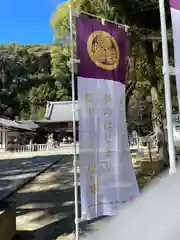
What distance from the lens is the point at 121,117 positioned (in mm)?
4539

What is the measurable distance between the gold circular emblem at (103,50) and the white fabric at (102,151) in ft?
0.83

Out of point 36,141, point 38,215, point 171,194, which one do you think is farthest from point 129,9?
point 36,141

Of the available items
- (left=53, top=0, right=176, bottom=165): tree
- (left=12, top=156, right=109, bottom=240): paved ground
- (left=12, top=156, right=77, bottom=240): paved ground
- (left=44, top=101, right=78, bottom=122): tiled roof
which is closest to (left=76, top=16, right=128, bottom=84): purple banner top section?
(left=12, top=156, right=109, bottom=240): paved ground

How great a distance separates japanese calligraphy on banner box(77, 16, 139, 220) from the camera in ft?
13.7

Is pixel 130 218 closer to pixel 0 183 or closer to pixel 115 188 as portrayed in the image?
pixel 115 188

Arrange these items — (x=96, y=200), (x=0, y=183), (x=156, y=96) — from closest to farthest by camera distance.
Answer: (x=96, y=200) < (x=156, y=96) < (x=0, y=183)

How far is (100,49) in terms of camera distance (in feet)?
14.4

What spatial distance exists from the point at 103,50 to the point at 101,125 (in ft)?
3.42

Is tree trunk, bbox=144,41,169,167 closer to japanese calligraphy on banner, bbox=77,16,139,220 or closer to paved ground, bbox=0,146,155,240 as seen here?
paved ground, bbox=0,146,155,240

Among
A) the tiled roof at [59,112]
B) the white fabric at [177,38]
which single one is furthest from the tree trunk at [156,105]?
the tiled roof at [59,112]

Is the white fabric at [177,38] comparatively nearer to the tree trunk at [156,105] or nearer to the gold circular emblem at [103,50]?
the gold circular emblem at [103,50]

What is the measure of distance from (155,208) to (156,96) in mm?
10087

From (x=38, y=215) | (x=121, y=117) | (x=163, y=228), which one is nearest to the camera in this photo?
(x=163, y=228)

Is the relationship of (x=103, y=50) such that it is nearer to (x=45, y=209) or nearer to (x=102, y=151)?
(x=102, y=151)
